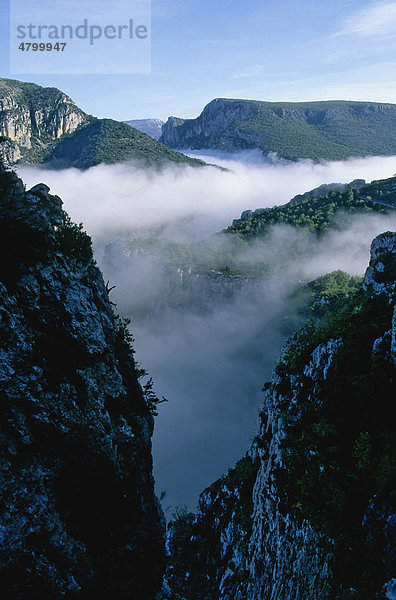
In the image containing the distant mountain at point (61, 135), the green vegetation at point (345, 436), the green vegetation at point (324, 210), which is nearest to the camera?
the green vegetation at point (345, 436)

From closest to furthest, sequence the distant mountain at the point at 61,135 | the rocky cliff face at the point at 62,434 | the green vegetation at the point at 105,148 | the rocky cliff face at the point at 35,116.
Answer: the rocky cliff face at the point at 62,434, the rocky cliff face at the point at 35,116, the distant mountain at the point at 61,135, the green vegetation at the point at 105,148

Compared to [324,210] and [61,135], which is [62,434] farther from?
[61,135]

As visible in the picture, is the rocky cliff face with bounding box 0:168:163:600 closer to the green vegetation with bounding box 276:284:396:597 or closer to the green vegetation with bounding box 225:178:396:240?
the green vegetation with bounding box 276:284:396:597

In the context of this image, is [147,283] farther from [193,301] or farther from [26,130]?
[26,130]

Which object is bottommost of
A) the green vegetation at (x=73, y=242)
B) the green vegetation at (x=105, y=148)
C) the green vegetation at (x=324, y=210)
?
the green vegetation at (x=73, y=242)

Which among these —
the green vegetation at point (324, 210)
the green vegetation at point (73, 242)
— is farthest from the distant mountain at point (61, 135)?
the green vegetation at point (73, 242)

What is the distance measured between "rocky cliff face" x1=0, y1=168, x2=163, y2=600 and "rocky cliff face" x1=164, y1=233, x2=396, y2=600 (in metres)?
4.45

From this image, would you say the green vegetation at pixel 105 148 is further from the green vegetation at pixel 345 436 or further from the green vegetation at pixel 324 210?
the green vegetation at pixel 345 436

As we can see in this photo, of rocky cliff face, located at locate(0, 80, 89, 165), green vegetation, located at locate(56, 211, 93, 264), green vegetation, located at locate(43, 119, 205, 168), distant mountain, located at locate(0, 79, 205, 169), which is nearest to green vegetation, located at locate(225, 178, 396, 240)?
green vegetation, located at locate(56, 211, 93, 264)

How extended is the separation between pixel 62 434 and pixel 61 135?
185112mm

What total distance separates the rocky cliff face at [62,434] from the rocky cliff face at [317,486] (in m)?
4.45

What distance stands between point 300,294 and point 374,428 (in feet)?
187

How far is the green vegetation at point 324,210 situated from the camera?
74.6 meters

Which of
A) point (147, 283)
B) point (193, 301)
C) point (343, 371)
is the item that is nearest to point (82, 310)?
point (343, 371)
